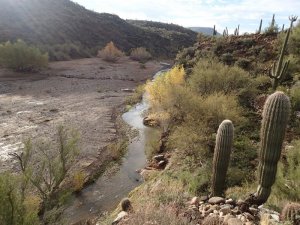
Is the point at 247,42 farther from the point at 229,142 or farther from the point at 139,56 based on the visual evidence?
the point at 139,56

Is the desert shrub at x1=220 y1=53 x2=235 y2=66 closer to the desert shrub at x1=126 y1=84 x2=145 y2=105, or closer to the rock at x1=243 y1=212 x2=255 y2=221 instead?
the desert shrub at x1=126 y1=84 x2=145 y2=105

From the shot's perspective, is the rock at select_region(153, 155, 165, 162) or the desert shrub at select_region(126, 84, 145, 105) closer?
the rock at select_region(153, 155, 165, 162)

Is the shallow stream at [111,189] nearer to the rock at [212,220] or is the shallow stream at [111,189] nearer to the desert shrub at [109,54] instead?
the rock at [212,220]

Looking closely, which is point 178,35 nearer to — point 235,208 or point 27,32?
point 27,32

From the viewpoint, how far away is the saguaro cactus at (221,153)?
10.7 metres

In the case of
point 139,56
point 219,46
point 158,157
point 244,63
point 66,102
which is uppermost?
point 219,46

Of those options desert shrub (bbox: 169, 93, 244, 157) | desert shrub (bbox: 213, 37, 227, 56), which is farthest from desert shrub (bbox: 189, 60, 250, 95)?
desert shrub (bbox: 213, 37, 227, 56)

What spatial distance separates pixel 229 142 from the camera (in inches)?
425

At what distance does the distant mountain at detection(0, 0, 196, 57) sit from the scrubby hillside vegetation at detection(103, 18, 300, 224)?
134 feet

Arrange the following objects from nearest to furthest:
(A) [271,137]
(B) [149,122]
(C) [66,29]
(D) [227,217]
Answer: (D) [227,217], (A) [271,137], (B) [149,122], (C) [66,29]

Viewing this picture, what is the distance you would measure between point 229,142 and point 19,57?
42.4m

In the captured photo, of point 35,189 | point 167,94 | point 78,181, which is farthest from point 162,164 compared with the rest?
point 35,189

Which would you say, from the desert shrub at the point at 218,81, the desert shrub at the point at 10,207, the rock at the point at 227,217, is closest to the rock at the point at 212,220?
the rock at the point at 227,217

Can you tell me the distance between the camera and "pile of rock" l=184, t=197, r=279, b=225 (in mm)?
7535
